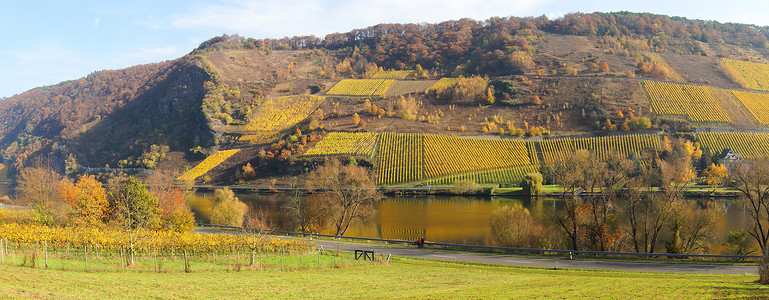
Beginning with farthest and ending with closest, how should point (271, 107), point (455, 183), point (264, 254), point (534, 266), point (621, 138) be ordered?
point (271, 107) < point (621, 138) < point (455, 183) < point (264, 254) < point (534, 266)

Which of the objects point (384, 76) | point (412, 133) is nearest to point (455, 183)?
point (412, 133)

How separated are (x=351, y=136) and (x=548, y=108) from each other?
46947 millimetres

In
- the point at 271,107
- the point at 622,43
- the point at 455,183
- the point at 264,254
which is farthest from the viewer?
the point at 622,43

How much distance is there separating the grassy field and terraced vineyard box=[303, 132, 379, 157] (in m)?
73.9

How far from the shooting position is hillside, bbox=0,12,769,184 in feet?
338

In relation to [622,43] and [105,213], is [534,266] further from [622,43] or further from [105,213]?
[622,43]

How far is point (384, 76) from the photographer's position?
159375 mm

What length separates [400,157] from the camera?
9831cm

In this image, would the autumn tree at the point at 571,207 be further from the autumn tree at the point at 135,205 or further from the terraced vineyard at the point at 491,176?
the terraced vineyard at the point at 491,176

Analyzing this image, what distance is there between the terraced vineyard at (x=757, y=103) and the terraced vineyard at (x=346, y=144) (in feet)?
273

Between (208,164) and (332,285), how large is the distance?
104404mm

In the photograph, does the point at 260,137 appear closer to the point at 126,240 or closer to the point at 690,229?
the point at 126,240

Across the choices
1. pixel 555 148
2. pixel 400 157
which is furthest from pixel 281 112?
pixel 555 148

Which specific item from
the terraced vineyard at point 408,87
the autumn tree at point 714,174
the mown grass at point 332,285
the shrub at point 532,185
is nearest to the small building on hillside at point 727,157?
the autumn tree at point 714,174
